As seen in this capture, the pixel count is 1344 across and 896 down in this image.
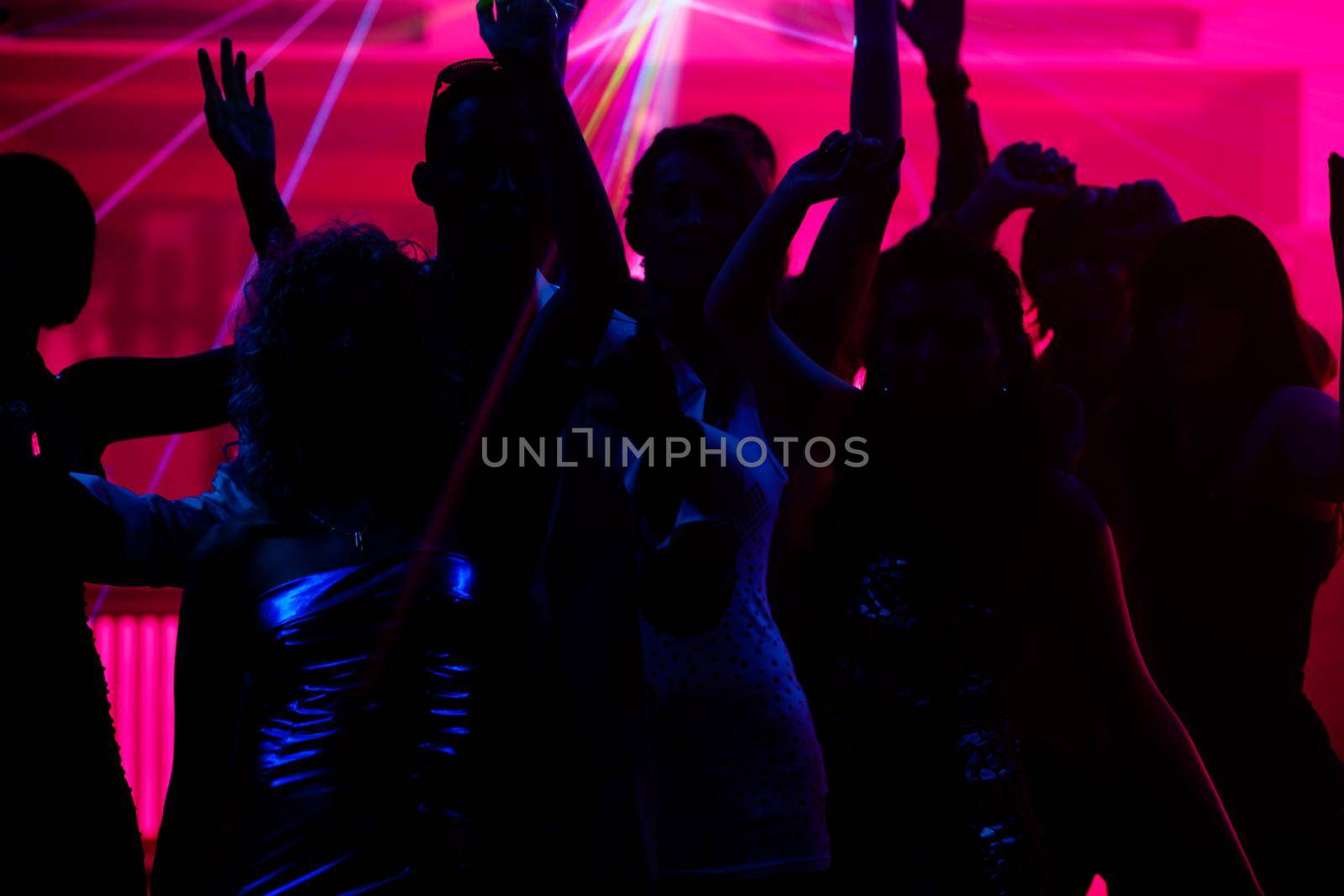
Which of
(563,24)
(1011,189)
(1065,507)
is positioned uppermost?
(1011,189)

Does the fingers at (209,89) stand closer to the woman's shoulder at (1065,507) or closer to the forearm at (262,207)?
the forearm at (262,207)

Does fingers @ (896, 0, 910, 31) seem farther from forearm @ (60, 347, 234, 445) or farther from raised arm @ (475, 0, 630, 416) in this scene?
forearm @ (60, 347, 234, 445)

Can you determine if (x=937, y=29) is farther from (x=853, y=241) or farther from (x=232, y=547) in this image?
(x=232, y=547)

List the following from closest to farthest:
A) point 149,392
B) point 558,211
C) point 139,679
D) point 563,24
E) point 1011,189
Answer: point 558,211 < point 563,24 < point 149,392 < point 1011,189 < point 139,679

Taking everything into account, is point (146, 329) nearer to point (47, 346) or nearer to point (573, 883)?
point (47, 346)

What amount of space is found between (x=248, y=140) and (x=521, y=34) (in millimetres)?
740

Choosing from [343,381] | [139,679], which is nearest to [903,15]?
[343,381]

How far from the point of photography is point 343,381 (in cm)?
133

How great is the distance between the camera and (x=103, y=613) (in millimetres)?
5004

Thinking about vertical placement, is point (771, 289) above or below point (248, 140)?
below

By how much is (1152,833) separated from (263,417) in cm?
130

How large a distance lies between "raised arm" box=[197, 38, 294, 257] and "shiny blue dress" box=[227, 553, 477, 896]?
80cm

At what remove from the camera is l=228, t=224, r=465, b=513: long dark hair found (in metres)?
1.33

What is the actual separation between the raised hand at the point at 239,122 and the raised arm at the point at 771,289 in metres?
0.79
